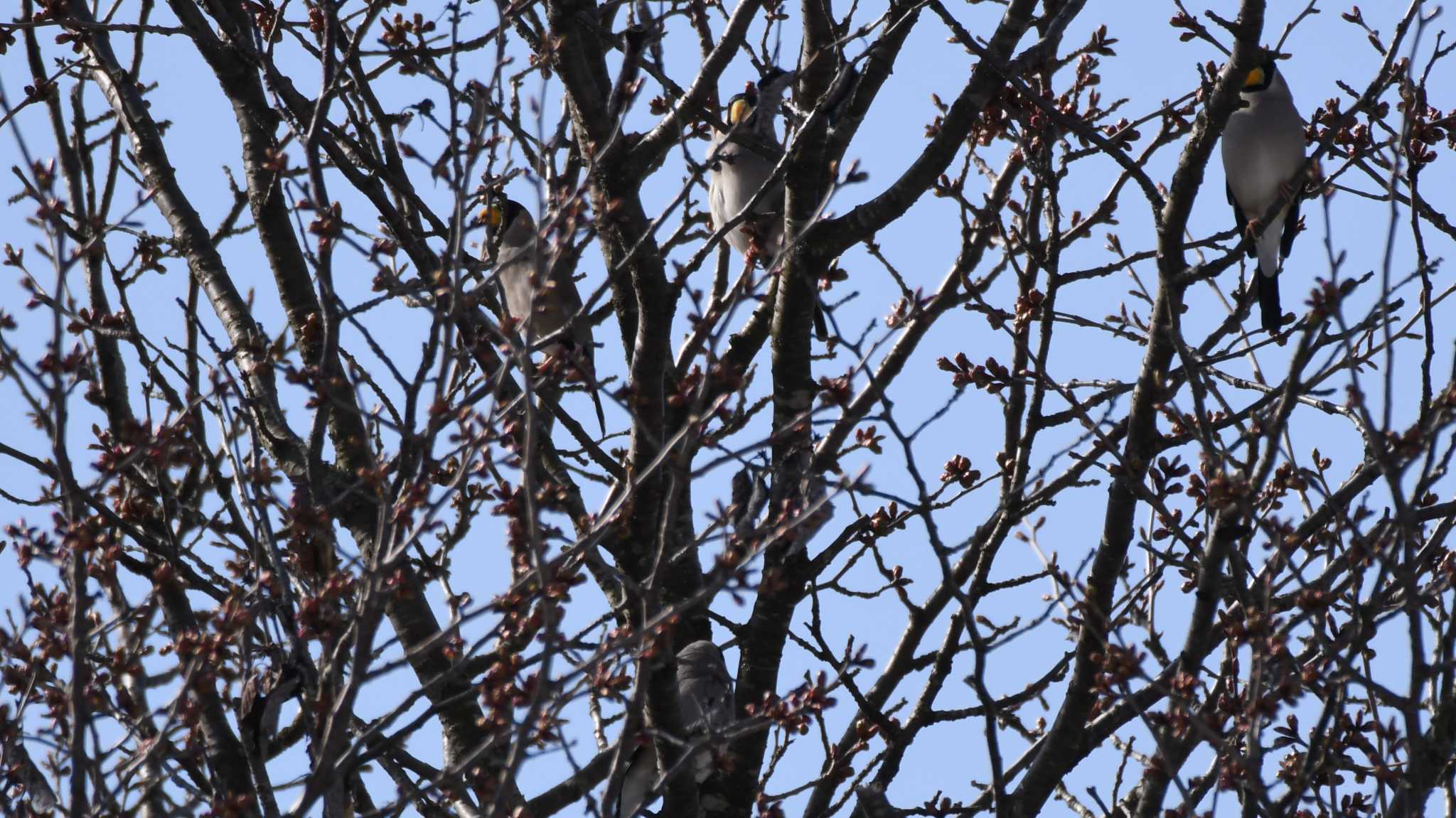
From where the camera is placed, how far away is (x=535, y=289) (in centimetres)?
284

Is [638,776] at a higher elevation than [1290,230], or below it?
below

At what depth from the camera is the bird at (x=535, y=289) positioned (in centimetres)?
288

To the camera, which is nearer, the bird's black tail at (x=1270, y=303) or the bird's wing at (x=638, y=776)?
Answer: the bird's wing at (x=638, y=776)

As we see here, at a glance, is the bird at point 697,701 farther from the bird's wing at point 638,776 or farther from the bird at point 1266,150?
the bird at point 1266,150

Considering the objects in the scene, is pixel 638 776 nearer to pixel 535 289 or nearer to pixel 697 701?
pixel 697 701

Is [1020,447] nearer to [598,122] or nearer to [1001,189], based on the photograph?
[1001,189]

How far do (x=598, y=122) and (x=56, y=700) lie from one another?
6.59 ft

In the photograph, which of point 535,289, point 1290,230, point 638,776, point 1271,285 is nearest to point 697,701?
point 638,776

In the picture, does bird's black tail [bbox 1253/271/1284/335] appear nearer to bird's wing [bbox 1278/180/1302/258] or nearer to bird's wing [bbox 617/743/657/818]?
bird's wing [bbox 1278/180/1302/258]

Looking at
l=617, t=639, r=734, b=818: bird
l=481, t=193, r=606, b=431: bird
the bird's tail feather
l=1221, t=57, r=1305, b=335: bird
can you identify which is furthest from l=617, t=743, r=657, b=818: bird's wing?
l=1221, t=57, r=1305, b=335: bird

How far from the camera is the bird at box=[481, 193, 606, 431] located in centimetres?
288

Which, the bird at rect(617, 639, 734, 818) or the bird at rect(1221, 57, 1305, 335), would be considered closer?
the bird at rect(617, 639, 734, 818)

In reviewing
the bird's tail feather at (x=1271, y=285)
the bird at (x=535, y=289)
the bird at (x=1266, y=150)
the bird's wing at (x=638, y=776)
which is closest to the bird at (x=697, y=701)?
the bird's wing at (x=638, y=776)

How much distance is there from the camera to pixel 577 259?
486 centimetres
